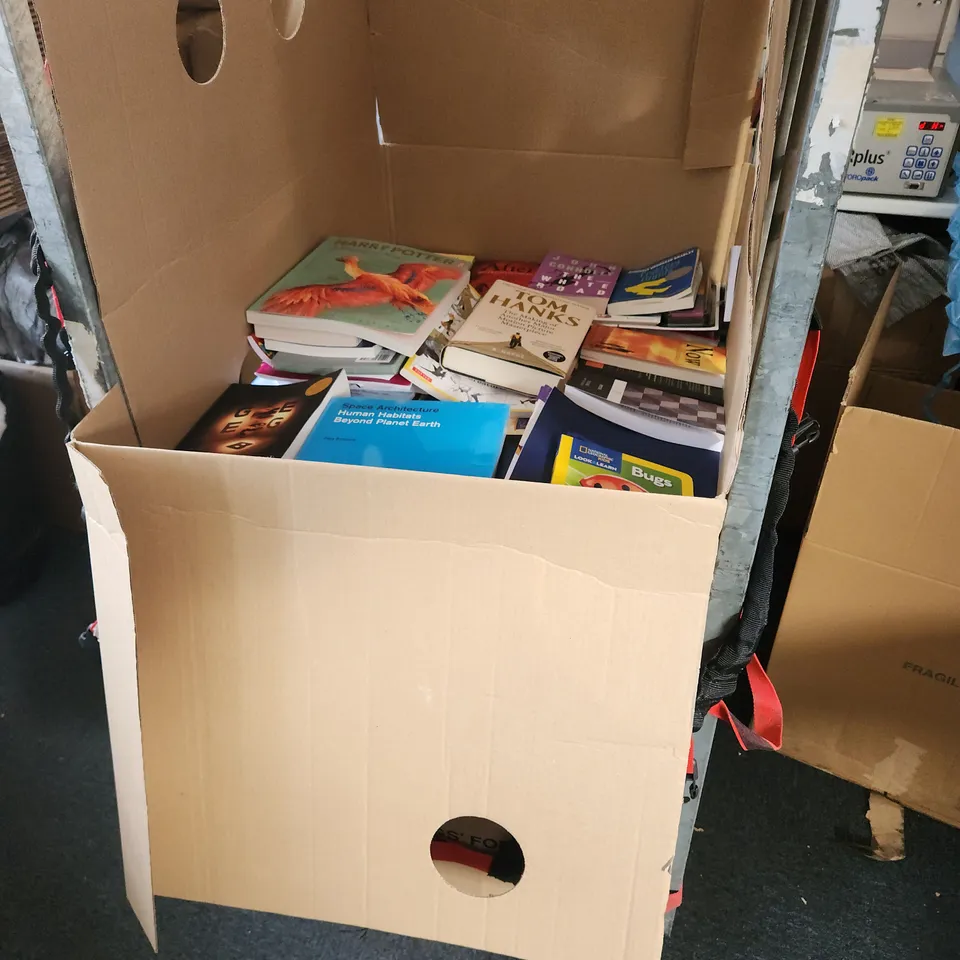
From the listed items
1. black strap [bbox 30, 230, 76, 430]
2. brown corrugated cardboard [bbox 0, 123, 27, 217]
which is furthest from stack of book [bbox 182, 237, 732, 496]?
brown corrugated cardboard [bbox 0, 123, 27, 217]

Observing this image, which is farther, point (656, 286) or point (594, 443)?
point (656, 286)

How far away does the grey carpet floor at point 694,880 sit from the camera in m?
1.00

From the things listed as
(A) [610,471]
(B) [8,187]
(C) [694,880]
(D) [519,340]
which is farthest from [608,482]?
(B) [8,187]

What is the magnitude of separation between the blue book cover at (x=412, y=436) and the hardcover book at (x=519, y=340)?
117 mm

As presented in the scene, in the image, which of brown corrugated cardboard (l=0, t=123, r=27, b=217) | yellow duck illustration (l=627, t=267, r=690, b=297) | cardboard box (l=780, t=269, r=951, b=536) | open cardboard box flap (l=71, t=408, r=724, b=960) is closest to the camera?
open cardboard box flap (l=71, t=408, r=724, b=960)

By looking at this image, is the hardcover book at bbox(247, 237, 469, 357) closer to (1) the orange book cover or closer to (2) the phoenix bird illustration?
(2) the phoenix bird illustration

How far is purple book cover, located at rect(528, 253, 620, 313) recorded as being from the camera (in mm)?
999

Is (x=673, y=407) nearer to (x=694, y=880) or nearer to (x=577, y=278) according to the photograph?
(x=577, y=278)

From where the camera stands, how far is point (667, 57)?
938 mm

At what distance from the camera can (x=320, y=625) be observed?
60 cm

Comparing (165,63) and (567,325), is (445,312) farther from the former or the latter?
(165,63)

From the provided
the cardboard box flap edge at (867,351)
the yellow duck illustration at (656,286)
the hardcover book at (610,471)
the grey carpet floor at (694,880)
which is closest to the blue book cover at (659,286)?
the yellow duck illustration at (656,286)

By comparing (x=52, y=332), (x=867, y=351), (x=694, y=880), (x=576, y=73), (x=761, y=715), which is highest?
(x=576, y=73)

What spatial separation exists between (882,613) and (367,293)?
0.76m
